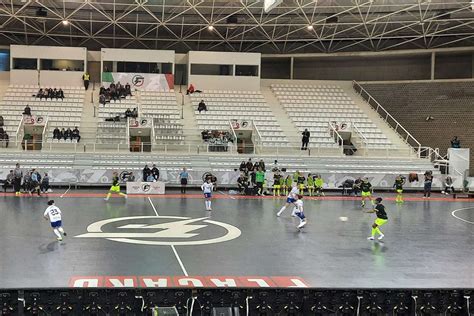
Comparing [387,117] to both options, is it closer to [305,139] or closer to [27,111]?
[305,139]

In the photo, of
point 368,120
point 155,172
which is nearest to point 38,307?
point 155,172

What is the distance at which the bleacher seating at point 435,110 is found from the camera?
4147cm

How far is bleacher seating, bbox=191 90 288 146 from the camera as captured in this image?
39.7 metres

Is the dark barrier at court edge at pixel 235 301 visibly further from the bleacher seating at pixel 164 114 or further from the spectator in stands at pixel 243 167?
the bleacher seating at pixel 164 114

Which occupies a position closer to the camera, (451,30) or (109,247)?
(109,247)

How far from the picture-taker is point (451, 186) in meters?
33.8

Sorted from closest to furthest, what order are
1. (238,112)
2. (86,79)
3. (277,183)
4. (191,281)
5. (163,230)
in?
(191,281) → (163,230) → (277,183) → (238,112) → (86,79)

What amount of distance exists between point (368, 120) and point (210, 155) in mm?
14346

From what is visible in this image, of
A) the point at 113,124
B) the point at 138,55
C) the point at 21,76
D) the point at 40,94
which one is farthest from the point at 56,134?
the point at 138,55

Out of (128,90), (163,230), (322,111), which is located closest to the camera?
(163,230)

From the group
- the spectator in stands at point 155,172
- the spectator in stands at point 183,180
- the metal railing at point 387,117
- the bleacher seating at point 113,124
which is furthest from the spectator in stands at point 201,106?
the metal railing at point 387,117

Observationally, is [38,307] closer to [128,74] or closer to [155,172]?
[155,172]

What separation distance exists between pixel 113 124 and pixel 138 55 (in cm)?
895

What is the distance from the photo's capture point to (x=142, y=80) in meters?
45.4
